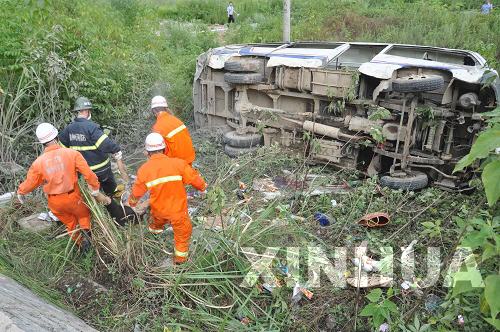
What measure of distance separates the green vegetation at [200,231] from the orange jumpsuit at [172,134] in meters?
0.58

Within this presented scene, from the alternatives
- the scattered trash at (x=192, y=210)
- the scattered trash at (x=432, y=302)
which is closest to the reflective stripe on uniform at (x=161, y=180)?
the scattered trash at (x=192, y=210)

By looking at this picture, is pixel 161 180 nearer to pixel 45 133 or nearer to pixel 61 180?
pixel 61 180

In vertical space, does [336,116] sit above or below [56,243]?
above

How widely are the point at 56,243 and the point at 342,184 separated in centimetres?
335

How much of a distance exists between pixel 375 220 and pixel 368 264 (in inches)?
30.9

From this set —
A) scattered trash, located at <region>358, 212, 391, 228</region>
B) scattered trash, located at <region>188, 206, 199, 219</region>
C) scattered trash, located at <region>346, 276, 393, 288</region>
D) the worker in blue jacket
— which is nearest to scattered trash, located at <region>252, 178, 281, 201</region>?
scattered trash, located at <region>188, 206, 199, 219</region>

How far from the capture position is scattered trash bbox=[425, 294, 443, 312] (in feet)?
10.3

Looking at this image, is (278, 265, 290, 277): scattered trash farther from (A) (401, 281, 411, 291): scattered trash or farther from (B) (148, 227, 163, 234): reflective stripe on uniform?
(B) (148, 227, 163, 234): reflective stripe on uniform

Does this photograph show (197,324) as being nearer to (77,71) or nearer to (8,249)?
(8,249)

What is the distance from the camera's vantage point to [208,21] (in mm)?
17562

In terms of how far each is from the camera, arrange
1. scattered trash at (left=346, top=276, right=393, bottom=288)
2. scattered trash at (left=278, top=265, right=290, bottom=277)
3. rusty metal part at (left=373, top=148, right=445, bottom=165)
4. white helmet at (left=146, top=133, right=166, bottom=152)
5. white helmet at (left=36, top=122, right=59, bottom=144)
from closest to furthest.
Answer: scattered trash at (left=346, top=276, right=393, bottom=288), scattered trash at (left=278, top=265, right=290, bottom=277), white helmet at (left=146, top=133, right=166, bottom=152), white helmet at (left=36, top=122, right=59, bottom=144), rusty metal part at (left=373, top=148, right=445, bottom=165)

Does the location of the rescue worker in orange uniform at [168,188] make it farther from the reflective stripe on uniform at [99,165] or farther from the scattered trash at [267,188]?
the scattered trash at [267,188]

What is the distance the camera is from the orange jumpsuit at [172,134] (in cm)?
479

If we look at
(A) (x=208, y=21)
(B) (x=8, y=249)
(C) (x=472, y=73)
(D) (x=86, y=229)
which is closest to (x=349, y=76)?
(C) (x=472, y=73)
